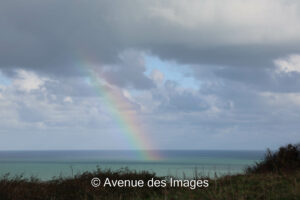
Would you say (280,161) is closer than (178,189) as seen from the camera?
No

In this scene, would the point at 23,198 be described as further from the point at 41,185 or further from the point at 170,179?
the point at 170,179

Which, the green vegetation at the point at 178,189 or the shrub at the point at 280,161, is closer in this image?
the green vegetation at the point at 178,189

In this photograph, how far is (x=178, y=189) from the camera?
1797 centimetres

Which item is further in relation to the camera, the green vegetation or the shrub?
the shrub

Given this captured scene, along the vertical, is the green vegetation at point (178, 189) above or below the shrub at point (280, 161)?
below

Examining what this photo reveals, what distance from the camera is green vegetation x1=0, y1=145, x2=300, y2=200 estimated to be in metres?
14.8

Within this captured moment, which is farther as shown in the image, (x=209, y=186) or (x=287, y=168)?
(x=287, y=168)

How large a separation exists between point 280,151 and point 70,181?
1143 centimetres

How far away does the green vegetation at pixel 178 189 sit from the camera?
1484 cm

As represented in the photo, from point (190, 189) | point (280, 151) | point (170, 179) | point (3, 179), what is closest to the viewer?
point (190, 189)

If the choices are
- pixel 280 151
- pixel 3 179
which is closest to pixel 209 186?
pixel 280 151

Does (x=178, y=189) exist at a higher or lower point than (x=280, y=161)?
lower

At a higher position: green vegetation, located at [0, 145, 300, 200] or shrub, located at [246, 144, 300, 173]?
shrub, located at [246, 144, 300, 173]

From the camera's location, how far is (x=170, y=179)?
20.2 metres
